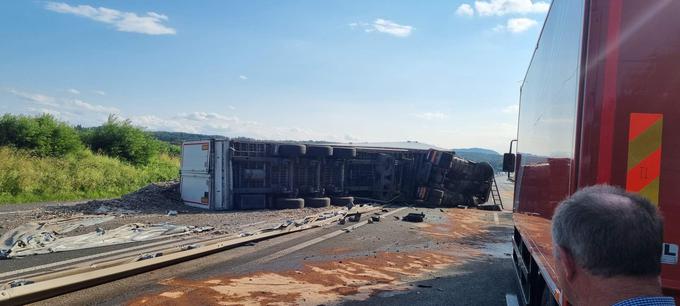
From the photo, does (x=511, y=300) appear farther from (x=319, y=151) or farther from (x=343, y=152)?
(x=343, y=152)

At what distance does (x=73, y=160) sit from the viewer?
2272 cm

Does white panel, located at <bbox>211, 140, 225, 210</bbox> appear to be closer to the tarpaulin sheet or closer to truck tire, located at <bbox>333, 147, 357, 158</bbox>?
the tarpaulin sheet

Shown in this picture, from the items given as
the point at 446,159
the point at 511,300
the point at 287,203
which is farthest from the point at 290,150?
the point at 511,300

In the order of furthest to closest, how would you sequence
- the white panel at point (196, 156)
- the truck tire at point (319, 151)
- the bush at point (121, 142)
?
the bush at point (121, 142) → the truck tire at point (319, 151) → the white panel at point (196, 156)

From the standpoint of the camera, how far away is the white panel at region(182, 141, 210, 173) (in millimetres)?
14867

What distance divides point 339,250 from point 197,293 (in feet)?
11.6

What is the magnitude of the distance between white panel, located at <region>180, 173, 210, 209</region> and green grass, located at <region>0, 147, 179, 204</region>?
554 cm

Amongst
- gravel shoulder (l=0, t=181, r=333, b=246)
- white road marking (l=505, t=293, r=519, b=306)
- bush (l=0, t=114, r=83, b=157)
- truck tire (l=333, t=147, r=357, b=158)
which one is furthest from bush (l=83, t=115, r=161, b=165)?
white road marking (l=505, t=293, r=519, b=306)

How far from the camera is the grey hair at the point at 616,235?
145 centimetres

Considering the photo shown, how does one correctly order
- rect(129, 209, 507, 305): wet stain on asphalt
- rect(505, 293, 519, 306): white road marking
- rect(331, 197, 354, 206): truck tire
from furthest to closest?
rect(331, 197, 354, 206): truck tire
rect(505, 293, 519, 306): white road marking
rect(129, 209, 507, 305): wet stain on asphalt

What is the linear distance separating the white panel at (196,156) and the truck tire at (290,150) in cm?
222

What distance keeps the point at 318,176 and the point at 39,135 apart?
726 inches

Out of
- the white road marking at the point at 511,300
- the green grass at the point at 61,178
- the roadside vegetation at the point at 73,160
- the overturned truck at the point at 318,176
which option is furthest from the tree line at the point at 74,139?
the white road marking at the point at 511,300

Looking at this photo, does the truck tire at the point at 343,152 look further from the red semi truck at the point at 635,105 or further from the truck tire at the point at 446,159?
the red semi truck at the point at 635,105
